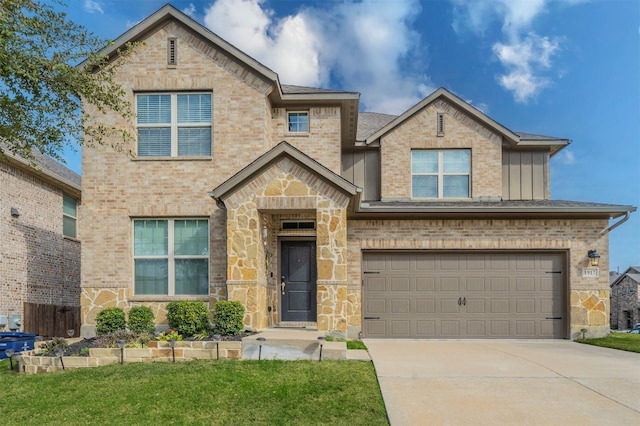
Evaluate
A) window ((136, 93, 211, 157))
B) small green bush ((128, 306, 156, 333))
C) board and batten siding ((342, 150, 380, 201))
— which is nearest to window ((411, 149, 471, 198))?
board and batten siding ((342, 150, 380, 201))

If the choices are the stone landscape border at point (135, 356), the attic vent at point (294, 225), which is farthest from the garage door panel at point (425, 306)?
the stone landscape border at point (135, 356)

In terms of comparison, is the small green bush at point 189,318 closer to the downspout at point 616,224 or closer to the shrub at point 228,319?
the shrub at point 228,319

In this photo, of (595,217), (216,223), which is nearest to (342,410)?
(216,223)

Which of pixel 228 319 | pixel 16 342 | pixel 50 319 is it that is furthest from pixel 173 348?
pixel 50 319

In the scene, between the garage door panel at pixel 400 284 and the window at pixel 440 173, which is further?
the window at pixel 440 173

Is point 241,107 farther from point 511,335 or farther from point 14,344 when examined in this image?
point 511,335

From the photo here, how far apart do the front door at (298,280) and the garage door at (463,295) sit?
1412 mm

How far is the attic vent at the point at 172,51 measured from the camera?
13.0 metres

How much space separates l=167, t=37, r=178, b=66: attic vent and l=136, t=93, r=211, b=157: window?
85 cm

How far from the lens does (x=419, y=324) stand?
13.4 meters

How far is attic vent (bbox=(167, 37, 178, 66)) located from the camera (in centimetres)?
1304

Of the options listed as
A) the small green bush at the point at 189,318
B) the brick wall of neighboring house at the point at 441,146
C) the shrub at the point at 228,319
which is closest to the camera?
the shrub at the point at 228,319

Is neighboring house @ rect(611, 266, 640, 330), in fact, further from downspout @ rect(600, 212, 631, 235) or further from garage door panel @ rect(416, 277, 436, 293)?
garage door panel @ rect(416, 277, 436, 293)

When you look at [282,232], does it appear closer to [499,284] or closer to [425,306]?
[425,306]
